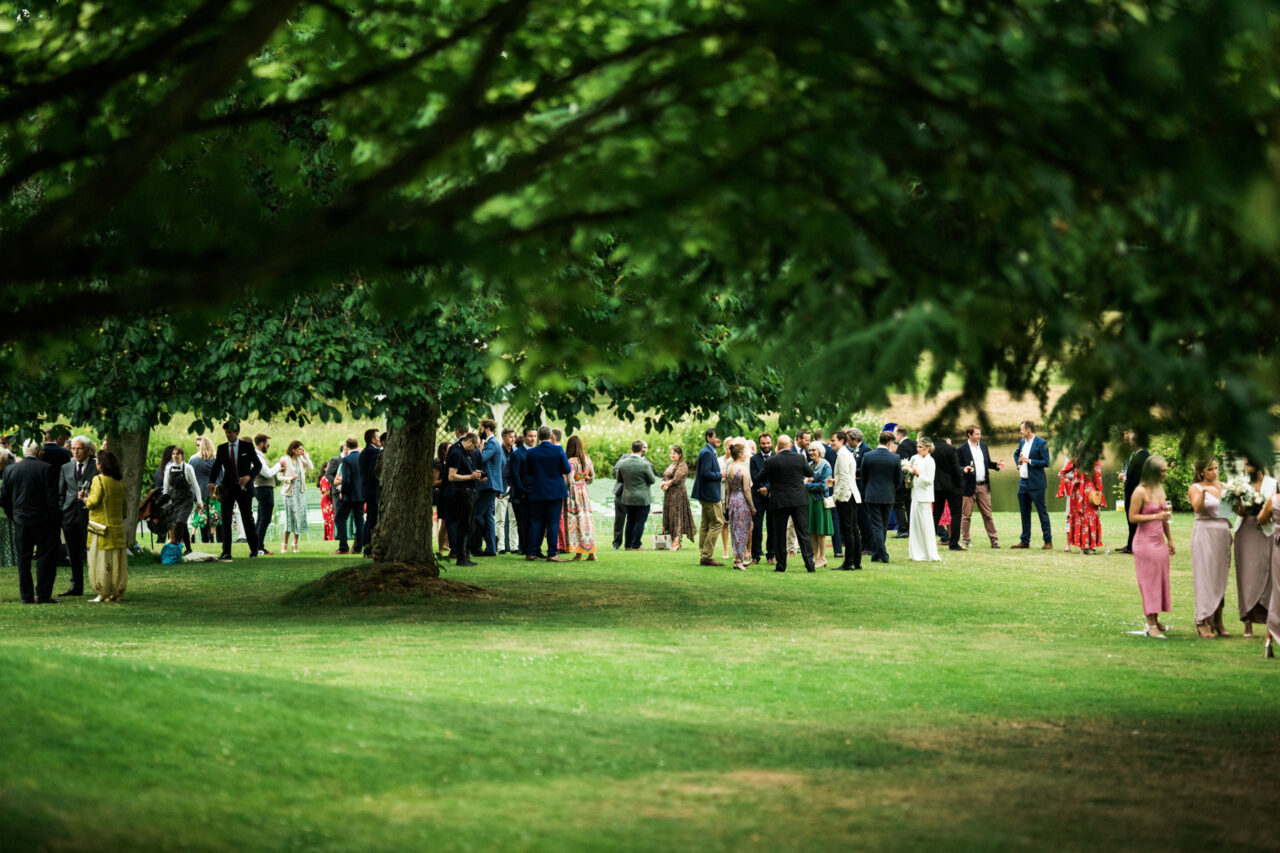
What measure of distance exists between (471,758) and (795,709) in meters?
2.91

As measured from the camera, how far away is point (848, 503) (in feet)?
74.3

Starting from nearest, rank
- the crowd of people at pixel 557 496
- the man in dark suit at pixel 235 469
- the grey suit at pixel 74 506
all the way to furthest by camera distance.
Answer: the crowd of people at pixel 557 496 < the grey suit at pixel 74 506 < the man in dark suit at pixel 235 469

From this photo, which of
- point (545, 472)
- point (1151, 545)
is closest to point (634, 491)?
point (545, 472)

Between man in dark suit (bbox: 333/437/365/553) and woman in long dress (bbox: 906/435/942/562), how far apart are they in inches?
362

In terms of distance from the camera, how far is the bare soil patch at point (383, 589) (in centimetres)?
1709

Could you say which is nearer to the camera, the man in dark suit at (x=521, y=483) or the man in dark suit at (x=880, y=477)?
the man in dark suit at (x=880, y=477)

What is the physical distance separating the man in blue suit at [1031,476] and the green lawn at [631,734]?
9.76 m

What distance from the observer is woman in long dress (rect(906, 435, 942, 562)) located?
902 inches

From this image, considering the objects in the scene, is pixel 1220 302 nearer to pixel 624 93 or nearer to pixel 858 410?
pixel 858 410

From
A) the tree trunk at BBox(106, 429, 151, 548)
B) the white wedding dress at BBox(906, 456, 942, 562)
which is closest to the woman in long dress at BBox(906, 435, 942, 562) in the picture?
the white wedding dress at BBox(906, 456, 942, 562)

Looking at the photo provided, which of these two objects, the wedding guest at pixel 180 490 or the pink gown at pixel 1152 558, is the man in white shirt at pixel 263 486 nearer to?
the wedding guest at pixel 180 490

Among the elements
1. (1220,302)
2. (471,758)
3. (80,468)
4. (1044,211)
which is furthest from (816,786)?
(80,468)

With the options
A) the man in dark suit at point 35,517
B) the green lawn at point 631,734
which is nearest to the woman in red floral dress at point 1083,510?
the green lawn at point 631,734

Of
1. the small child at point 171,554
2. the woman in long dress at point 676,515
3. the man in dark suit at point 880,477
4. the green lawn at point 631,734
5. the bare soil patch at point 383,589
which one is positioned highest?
the man in dark suit at point 880,477
